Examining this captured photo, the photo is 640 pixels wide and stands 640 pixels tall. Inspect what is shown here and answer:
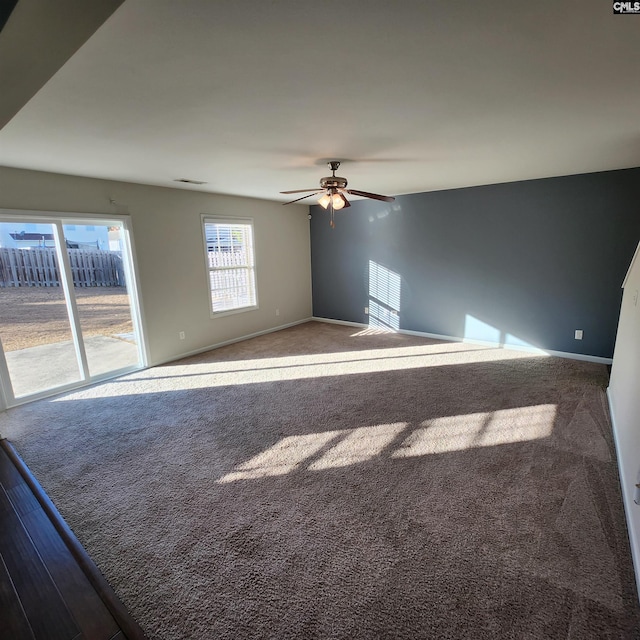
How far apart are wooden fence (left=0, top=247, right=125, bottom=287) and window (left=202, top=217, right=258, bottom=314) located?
1.37 meters

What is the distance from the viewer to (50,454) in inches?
110

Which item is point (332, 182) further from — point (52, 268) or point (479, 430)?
point (52, 268)

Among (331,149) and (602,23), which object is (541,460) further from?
(331,149)

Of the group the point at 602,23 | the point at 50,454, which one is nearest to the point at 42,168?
the point at 50,454

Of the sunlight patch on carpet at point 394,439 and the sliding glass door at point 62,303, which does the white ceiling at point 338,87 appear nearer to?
the sliding glass door at point 62,303

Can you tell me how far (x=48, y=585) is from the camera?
1.75 metres

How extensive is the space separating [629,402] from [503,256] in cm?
300

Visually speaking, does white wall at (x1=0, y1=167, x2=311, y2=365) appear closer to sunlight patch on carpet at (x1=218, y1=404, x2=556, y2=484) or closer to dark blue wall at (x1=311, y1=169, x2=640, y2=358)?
dark blue wall at (x1=311, y1=169, x2=640, y2=358)

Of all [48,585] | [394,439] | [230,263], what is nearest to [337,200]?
[394,439]

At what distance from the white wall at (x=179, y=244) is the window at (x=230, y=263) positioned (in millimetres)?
136

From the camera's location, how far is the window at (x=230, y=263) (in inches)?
216


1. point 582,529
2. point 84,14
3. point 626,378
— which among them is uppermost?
point 84,14

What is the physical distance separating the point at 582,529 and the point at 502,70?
8.23 ft

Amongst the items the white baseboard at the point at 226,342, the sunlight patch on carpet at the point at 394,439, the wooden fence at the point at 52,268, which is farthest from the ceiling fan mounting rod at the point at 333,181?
the white baseboard at the point at 226,342
